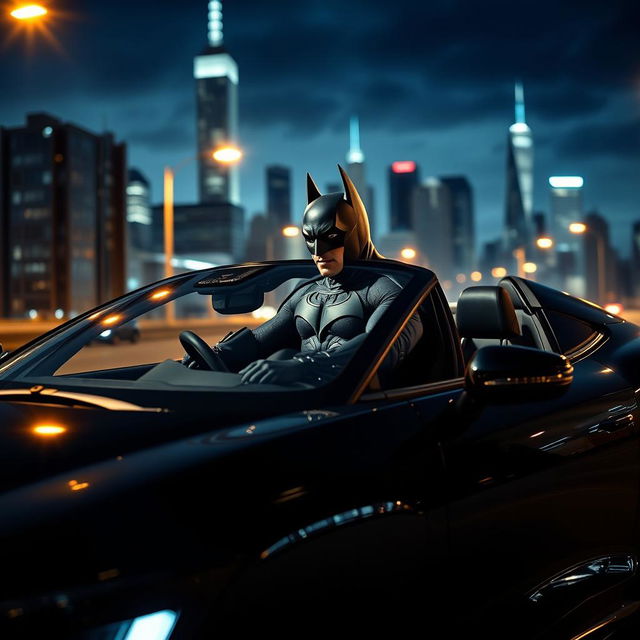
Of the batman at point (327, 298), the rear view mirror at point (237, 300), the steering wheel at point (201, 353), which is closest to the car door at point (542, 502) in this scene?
the batman at point (327, 298)

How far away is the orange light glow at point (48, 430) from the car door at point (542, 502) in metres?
0.88

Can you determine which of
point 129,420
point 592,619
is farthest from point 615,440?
point 129,420

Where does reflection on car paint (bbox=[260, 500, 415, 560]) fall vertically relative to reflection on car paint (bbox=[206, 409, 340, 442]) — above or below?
below

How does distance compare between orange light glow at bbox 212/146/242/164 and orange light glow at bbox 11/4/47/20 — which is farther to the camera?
orange light glow at bbox 212/146/242/164

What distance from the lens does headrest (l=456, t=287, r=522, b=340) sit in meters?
2.82

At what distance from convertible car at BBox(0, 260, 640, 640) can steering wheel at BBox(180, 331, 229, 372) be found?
1 centimetres

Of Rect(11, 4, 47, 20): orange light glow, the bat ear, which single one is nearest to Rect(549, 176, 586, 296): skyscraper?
Rect(11, 4, 47, 20): orange light glow

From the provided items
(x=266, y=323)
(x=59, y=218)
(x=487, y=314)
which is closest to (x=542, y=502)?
(x=487, y=314)

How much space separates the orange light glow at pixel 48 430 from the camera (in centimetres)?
191

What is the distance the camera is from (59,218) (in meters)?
105

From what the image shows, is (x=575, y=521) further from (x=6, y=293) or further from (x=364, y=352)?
(x=6, y=293)

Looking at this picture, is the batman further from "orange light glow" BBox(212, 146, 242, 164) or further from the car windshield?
"orange light glow" BBox(212, 146, 242, 164)

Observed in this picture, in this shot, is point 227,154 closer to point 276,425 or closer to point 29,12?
point 29,12

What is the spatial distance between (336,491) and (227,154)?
22117 mm
